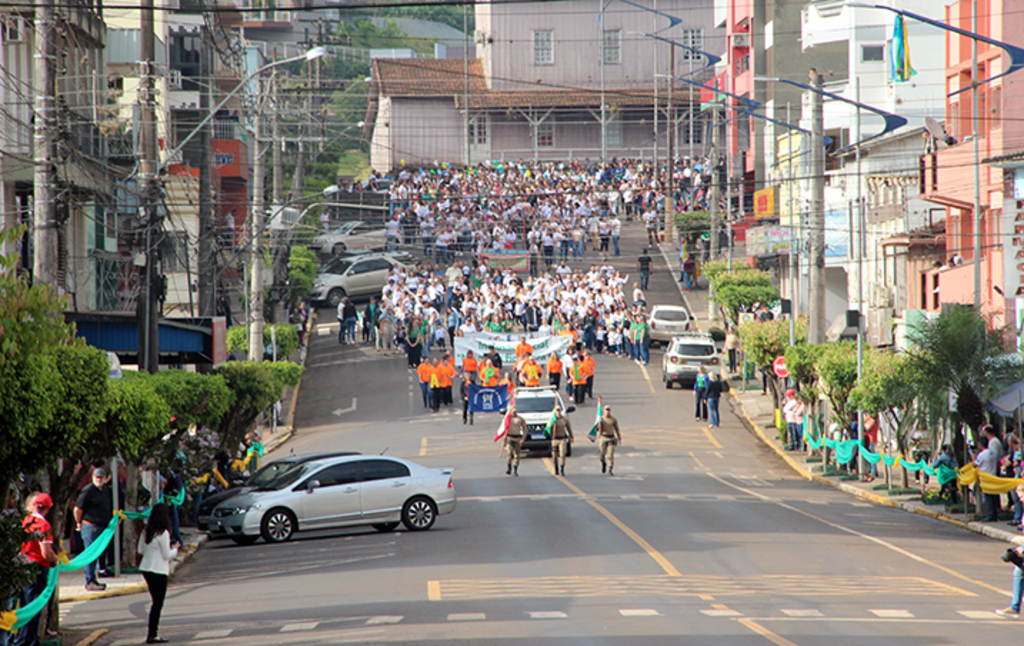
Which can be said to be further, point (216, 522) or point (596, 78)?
point (596, 78)

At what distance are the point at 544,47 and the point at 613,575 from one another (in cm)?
6580

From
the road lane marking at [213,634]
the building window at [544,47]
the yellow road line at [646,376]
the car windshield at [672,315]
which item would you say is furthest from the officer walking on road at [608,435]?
the building window at [544,47]

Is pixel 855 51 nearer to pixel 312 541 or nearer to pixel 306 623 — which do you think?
pixel 312 541

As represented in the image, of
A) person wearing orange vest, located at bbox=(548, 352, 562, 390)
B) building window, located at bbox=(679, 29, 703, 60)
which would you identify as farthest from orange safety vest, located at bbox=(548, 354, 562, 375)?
building window, located at bbox=(679, 29, 703, 60)

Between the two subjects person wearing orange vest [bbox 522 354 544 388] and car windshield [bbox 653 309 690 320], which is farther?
car windshield [bbox 653 309 690 320]

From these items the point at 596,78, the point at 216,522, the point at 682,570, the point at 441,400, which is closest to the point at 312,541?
the point at 216,522

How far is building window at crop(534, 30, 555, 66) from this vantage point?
257ft

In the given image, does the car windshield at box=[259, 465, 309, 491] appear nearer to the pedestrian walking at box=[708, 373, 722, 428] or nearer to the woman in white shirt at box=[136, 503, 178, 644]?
the woman in white shirt at box=[136, 503, 178, 644]

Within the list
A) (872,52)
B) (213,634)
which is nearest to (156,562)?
(213,634)

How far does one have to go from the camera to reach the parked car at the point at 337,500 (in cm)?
2097

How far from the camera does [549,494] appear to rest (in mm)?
25578

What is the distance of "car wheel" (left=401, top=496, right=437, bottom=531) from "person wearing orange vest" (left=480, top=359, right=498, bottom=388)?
16663mm

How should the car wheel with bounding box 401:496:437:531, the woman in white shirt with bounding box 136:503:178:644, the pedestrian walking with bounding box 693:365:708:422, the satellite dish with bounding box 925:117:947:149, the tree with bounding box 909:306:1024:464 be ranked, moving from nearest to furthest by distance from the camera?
the woman in white shirt with bounding box 136:503:178:644, the car wheel with bounding box 401:496:437:531, the tree with bounding box 909:306:1024:464, the satellite dish with bounding box 925:117:947:149, the pedestrian walking with bounding box 693:365:708:422

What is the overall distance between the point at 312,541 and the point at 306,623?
335 inches
